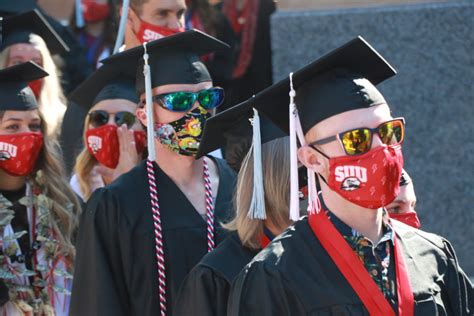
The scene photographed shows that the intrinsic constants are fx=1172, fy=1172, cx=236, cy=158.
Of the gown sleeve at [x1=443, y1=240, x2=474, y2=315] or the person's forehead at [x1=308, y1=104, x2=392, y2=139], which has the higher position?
the person's forehead at [x1=308, y1=104, x2=392, y2=139]

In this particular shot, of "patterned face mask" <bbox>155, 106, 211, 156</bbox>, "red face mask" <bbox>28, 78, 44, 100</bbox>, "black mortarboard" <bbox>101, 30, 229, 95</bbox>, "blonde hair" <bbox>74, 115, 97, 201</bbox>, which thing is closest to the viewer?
"patterned face mask" <bbox>155, 106, 211, 156</bbox>

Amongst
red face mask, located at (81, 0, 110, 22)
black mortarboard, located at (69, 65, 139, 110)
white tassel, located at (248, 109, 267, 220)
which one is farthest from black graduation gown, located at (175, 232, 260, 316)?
red face mask, located at (81, 0, 110, 22)

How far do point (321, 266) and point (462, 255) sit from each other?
12.6 feet

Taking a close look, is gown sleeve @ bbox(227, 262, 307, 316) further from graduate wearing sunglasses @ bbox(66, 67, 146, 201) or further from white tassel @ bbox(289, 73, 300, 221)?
graduate wearing sunglasses @ bbox(66, 67, 146, 201)

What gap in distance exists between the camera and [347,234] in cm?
405

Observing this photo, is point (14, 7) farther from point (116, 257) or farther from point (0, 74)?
point (116, 257)

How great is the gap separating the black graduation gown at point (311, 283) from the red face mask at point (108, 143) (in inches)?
100

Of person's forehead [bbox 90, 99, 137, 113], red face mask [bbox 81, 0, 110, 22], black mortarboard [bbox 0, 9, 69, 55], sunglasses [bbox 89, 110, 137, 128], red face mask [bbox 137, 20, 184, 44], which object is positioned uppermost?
red face mask [bbox 81, 0, 110, 22]

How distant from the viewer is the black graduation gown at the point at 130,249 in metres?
5.25

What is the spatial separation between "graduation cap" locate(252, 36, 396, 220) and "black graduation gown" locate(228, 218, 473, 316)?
0.24 metres

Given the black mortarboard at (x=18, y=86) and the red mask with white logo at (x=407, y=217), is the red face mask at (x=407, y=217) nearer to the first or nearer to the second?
the red mask with white logo at (x=407, y=217)

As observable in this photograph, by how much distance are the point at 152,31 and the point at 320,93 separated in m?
3.02

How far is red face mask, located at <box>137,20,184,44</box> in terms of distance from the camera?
7.09 m

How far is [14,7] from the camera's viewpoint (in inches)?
332
